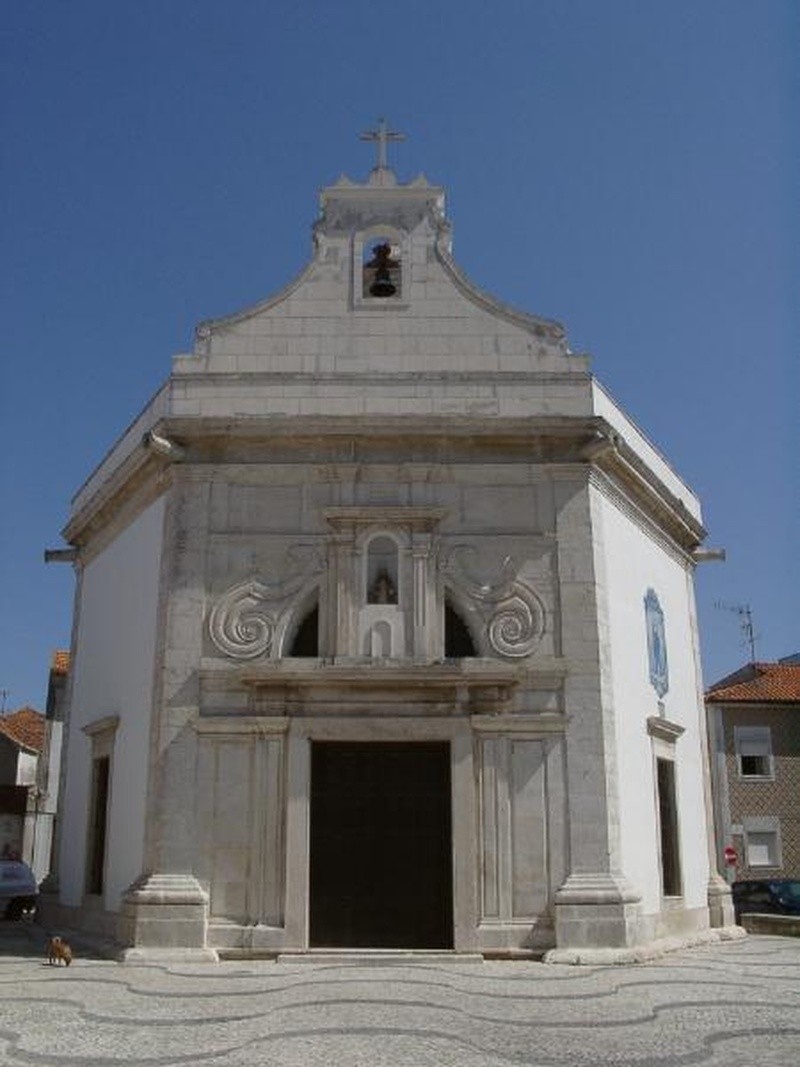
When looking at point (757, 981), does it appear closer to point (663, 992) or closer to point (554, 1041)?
point (663, 992)

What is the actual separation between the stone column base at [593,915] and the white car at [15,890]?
11.1 metres

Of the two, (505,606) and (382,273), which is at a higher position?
(382,273)

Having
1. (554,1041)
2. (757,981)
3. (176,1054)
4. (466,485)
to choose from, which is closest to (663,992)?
(757,981)

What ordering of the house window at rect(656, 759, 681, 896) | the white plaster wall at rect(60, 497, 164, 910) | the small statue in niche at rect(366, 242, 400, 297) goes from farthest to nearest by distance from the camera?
the small statue in niche at rect(366, 242, 400, 297) → the house window at rect(656, 759, 681, 896) → the white plaster wall at rect(60, 497, 164, 910)

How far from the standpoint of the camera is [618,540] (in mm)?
14227

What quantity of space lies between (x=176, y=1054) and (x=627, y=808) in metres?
7.27

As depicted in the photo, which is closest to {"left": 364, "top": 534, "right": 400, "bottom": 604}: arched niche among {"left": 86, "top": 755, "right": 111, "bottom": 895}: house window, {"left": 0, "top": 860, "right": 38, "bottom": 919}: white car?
{"left": 86, "top": 755, "right": 111, "bottom": 895}: house window

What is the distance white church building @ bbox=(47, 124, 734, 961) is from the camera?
39.5 feet

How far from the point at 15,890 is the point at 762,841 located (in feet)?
66.4

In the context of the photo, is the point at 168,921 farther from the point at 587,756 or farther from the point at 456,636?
the point at 587,756

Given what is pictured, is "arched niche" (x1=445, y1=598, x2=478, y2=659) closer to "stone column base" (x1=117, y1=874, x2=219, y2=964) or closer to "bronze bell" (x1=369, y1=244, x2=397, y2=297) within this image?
"stone column base" (x1=117, y1=874, x2=219, y2=964)

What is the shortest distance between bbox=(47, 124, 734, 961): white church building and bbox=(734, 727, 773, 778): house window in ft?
56.3

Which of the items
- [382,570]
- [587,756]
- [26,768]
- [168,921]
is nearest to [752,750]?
[587,756]

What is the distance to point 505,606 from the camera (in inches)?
508
